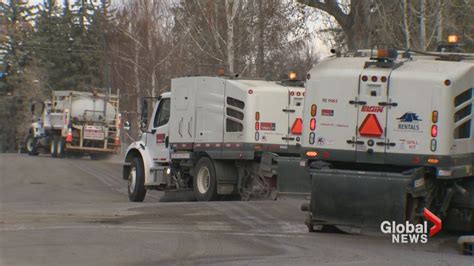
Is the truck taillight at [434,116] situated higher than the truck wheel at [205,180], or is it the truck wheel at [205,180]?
the truck taillight at [434,116]

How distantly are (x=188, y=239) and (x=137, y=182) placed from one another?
9134 millimetres

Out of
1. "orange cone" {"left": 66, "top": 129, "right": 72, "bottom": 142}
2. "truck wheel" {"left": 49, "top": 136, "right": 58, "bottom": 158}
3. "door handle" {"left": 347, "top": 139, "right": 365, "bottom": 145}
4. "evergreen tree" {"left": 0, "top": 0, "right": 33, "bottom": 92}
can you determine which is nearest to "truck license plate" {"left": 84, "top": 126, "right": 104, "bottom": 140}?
"orange cone" {"left": 66, "top": 129, "right": 72, "bottom": 142}

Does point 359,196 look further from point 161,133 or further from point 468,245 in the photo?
point 161,133

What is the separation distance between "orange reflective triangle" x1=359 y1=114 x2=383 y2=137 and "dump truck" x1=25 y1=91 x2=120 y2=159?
31.1m

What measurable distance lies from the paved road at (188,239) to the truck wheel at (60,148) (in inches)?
1000

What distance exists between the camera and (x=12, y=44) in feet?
284

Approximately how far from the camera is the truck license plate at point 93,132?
41.5 metres

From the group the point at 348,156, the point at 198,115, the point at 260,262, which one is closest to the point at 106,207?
the point at 198,115

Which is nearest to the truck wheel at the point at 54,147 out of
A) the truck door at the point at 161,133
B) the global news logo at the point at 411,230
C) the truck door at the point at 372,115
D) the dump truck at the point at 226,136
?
the truck door at the point at 161,133

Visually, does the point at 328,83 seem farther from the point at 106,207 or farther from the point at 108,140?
the point at 108,140

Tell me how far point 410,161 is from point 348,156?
3.08 feet

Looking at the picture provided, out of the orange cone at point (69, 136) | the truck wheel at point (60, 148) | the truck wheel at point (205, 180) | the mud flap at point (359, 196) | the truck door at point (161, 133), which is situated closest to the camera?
the mud flap at point (359, 196)

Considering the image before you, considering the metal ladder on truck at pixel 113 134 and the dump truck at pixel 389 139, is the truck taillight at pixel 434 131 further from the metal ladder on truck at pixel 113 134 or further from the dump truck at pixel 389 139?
the metal ladder on truck at pixel 113 134

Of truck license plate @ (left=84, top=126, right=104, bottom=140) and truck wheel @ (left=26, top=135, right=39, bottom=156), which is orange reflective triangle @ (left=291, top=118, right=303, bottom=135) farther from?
truck wheel @ (left=26, top=135, right=39, bottom=156)
